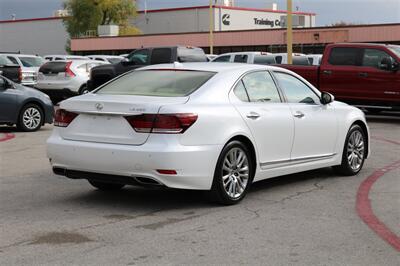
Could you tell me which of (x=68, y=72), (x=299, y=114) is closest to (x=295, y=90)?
(x=299, y=114)

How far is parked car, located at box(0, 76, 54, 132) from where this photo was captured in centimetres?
1389

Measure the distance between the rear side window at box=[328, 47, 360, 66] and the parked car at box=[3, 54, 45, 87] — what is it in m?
11.3

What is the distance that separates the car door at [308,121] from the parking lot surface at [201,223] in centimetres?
45

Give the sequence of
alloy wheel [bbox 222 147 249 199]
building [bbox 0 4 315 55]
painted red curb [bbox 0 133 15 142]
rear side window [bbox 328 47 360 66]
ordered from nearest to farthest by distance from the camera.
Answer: alloy wheel [bbox 222 147 249 199]
painted red curb [bbox 0 133 15 142]
rear side window [bbox 328 47 360 66]
building [bbox 0 4 315 55]

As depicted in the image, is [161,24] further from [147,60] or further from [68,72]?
[147,60]

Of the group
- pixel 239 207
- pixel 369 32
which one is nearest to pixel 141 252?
pixel 239 207

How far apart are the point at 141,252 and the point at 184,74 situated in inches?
107

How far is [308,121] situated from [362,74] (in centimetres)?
917

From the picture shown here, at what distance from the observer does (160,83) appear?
23.9 feet

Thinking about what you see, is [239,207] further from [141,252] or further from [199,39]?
[199,39]

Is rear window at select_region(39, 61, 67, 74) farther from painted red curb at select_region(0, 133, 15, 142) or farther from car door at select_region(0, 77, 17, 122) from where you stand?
painted red curb at select_region(0, 133, 15, 142)

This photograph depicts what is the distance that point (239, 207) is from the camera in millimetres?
6961

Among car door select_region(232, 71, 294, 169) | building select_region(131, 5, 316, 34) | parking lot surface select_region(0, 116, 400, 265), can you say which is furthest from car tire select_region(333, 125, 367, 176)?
building select_region(131, 5, 316, 34)

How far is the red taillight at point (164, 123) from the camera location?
21.1 feet
